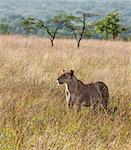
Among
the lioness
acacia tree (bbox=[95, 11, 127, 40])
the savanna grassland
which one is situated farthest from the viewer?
acacia tree (bbox=[95, 11, 127, 40])

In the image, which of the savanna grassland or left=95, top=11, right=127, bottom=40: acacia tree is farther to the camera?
left=95, top=11, right=127, bottom=40: acacia tree

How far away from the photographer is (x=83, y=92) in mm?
5422

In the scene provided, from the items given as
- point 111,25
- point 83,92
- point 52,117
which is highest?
point 52,117

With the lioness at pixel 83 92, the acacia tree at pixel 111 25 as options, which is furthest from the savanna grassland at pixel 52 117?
the acacia tree at pixel 111 25

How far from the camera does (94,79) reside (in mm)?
7184

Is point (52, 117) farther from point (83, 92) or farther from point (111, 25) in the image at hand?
point (111, 25)

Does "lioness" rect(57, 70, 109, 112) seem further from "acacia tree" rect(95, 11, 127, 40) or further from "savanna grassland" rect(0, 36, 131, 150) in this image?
"acacia tree" rect(95, 11, 127, 40)

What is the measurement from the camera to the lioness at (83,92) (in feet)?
17.4

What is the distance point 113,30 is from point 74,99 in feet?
86.3

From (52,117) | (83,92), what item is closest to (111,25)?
(83,92)

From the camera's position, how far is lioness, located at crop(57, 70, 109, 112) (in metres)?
5.30

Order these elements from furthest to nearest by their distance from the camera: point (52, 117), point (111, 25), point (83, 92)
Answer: point (111, 25) → point (83, 92) → point (52, 117)

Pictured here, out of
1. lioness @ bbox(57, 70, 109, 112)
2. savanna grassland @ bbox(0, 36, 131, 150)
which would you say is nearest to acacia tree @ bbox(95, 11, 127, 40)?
savanna grassland @ bbox(0, 36, 131, 150)

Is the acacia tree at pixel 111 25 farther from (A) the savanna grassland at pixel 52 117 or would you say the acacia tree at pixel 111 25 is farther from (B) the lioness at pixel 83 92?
(B) the lioness at pixel 83 92
